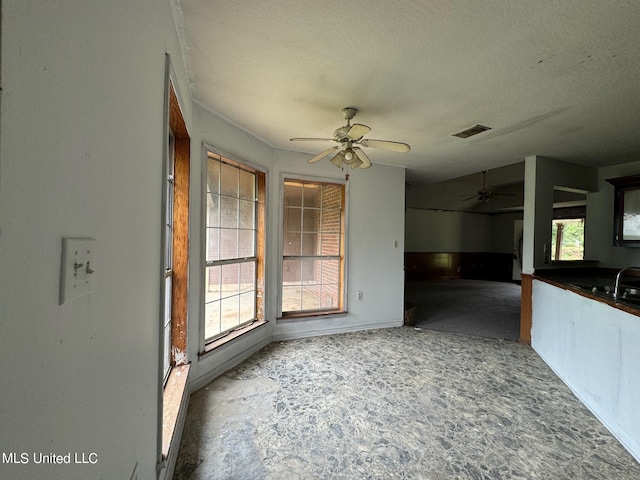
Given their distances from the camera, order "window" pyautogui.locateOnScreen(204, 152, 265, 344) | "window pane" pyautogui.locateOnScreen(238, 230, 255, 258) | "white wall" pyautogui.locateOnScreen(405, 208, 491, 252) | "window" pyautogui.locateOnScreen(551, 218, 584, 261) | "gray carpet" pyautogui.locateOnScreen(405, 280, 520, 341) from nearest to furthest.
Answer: "window" pyautogui.locateOnScreen(204, 152, 265, 344) < "window pane" pyautogui.locateOnScreen(238, 230, 255, 258) < "gray carpet" pyautogui.locateOnScreen(405, 280, 520, 341) < "window" pyautogui.locateOnScreen(551, 218, 584, 261) < "white wall" pyautogui.locateOnScreen(405, 208, 491, 252)

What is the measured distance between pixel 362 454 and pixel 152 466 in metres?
1.17

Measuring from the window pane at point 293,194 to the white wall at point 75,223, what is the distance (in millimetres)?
2499

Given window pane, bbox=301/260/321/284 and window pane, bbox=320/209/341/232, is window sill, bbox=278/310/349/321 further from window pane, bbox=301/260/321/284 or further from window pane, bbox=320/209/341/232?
window pane, bbox=320/209/341/232

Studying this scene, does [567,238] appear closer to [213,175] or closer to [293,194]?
[293,194]

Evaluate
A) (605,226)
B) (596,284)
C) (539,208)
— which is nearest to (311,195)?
(539,208)

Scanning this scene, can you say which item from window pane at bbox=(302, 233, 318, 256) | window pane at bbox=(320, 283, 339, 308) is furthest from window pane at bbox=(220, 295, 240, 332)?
window pane at bbox=(320, 283, 339, 308)

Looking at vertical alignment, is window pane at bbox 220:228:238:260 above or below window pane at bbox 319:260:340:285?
above

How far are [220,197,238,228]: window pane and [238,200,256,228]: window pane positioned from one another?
0.08m


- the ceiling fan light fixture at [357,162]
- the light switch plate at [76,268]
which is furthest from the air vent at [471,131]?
the light switch plate at [76,268]

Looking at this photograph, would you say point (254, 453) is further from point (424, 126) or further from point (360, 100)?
point (424, 126)

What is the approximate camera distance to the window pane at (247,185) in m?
2.97

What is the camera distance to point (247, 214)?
10.0 feet

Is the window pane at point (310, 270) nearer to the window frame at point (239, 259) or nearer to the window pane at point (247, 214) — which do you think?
the window frame at point (239, 259)

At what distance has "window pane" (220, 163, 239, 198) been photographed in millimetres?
2669
